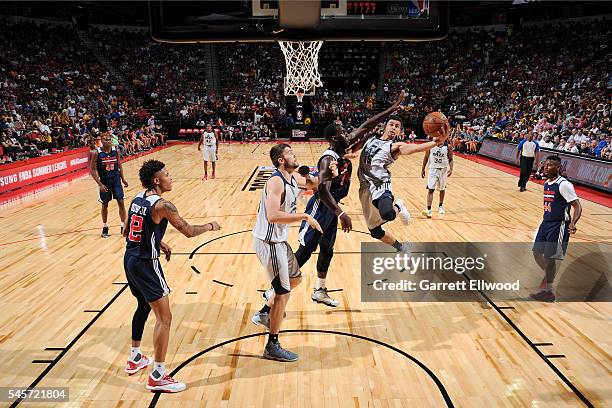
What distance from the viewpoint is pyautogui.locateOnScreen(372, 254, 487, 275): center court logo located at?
7.30 metres

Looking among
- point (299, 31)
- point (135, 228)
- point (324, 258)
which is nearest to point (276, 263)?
point (135, 228)

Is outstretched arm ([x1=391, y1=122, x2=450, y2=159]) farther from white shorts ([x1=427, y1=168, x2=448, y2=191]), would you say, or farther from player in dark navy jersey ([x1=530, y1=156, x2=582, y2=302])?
white shorts ([x1=427, y1=168, x2=448, y2=191])

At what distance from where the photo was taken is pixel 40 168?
14320mm

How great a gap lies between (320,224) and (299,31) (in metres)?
2.26

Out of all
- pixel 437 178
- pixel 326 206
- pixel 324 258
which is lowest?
pixel 324 258

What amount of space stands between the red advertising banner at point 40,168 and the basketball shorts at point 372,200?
10.4 meters

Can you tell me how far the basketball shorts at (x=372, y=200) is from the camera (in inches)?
258

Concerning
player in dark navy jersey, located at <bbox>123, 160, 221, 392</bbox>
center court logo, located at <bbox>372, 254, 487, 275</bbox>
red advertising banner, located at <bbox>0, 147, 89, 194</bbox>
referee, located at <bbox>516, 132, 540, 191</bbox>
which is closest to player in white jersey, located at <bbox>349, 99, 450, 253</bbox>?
center court logo, located at <bbox>372, 254, 487, 275</bbox>

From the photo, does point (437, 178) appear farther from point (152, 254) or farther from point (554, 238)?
point (152, 254)

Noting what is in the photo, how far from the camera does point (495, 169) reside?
17578 mm

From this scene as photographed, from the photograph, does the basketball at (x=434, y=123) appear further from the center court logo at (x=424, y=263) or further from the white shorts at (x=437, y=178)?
the white shorts at (x=437, y=178)

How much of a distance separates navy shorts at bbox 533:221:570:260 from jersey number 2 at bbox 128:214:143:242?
15.3 feet

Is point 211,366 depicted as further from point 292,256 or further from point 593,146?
point 593,146

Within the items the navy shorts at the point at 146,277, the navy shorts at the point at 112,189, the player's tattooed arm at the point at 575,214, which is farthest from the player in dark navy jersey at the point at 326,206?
the navy shorts at the point at 112,189
